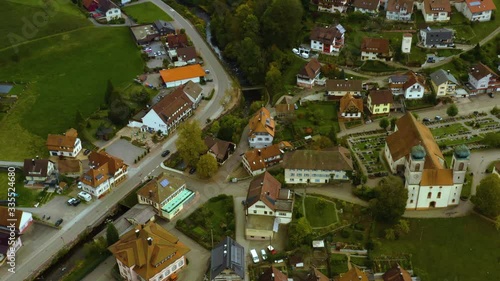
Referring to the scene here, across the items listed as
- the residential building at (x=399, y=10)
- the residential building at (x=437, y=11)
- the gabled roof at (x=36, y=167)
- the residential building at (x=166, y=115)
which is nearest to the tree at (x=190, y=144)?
the residential building at (x=166, y=115)

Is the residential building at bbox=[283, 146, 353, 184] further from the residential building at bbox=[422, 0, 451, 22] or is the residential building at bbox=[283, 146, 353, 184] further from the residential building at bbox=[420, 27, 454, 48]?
the residential building at bbox=[422, 0, 451, 22]

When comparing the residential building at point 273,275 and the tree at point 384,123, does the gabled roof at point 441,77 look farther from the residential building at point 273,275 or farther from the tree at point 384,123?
the residential building at point 273,275

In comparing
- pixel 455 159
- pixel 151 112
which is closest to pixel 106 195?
pixel 151 112

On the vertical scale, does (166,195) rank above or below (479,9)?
below

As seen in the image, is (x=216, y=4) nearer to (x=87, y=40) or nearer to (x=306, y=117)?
(x=87, y=40)

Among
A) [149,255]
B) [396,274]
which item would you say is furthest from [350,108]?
[149,255]

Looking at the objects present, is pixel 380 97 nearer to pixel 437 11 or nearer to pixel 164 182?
pixel 437 11

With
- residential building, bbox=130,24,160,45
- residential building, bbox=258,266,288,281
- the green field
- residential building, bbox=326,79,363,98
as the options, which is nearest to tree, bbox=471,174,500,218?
residential building, bbox=258,266,288,281
